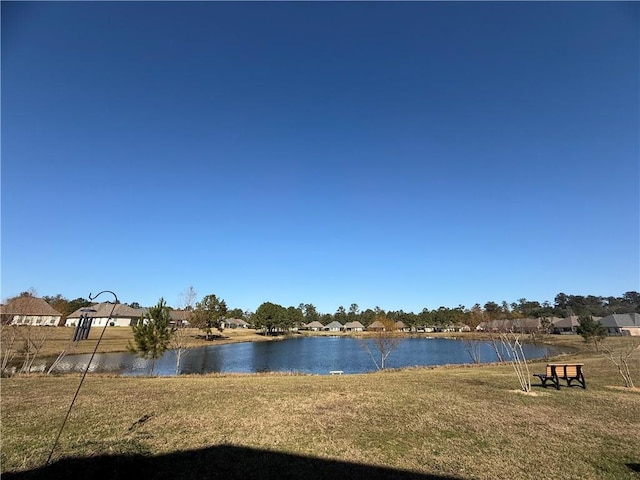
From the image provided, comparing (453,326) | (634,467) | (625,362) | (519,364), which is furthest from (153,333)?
(453,326)

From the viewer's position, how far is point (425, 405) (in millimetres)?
11352

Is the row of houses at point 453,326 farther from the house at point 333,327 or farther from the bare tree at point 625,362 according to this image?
the house at point 333,327

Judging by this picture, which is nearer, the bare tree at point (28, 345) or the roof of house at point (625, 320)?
the bare tree at point (28, 345)

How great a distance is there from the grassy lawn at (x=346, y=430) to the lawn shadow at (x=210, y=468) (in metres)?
0.05

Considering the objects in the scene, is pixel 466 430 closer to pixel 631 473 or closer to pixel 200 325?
pixel 631 473

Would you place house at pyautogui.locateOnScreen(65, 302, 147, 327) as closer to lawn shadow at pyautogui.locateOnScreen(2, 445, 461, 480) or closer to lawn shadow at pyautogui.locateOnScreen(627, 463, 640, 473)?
lawn shadow at pyautogui.locateOnScreen(2, 445, 461, 480)

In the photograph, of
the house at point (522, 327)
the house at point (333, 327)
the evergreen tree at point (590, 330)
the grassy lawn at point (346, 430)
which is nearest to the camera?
the grassy lawn at point (346, 430)

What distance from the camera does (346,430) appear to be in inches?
344

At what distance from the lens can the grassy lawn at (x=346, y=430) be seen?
263 inches

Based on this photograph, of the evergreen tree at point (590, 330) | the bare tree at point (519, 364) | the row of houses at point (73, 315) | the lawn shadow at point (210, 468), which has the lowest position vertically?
the lawn shadow at point (210, 468)

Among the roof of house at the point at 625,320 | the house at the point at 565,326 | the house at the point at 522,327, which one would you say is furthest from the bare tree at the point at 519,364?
the house at the point at 565,326

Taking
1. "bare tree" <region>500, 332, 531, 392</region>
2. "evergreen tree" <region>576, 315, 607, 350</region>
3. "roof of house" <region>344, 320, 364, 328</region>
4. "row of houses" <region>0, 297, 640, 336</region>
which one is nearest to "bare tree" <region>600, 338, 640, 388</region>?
"bare tree" <region>500, 332, 531, 392</region>

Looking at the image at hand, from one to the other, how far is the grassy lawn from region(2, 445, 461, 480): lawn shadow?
0.05 meters

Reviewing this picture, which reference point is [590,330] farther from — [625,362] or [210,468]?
[210,468]
